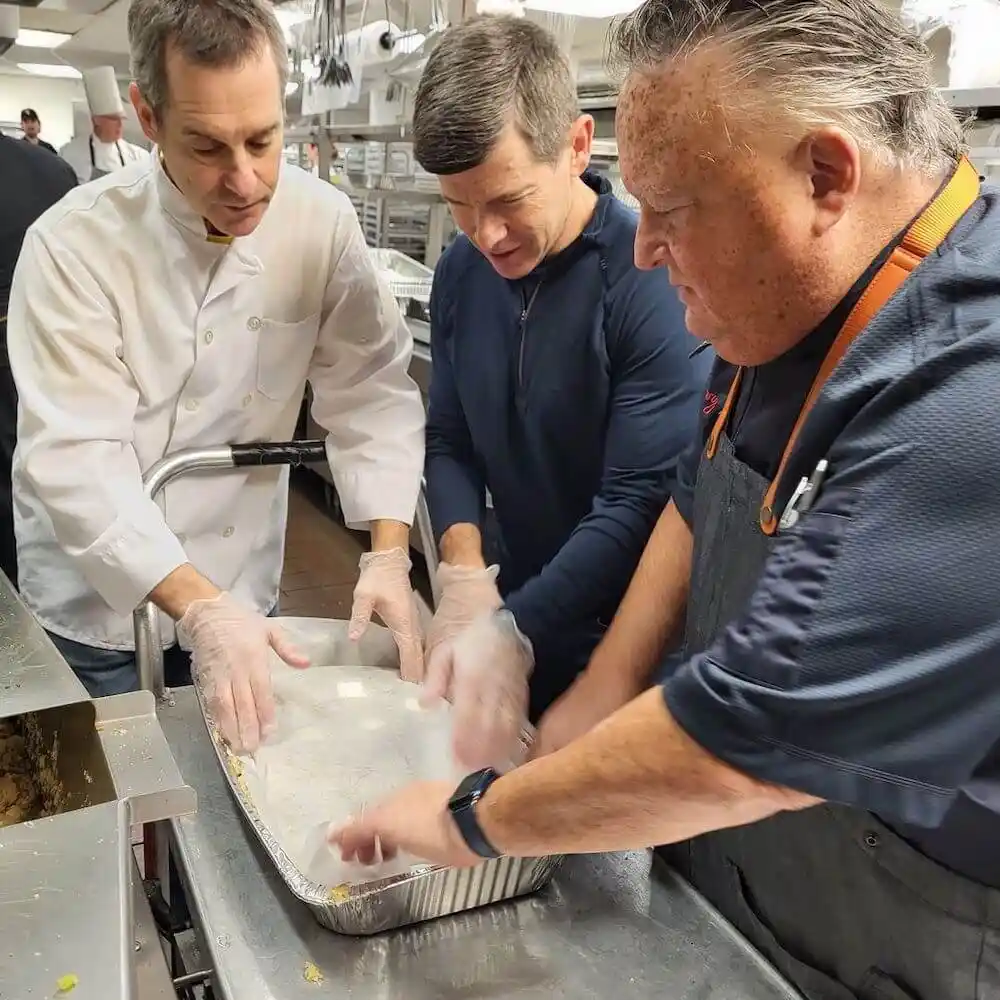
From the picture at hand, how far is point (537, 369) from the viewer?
142 centimetres

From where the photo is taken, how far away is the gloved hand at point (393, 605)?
4.46 ft

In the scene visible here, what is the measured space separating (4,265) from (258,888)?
192 centimetres

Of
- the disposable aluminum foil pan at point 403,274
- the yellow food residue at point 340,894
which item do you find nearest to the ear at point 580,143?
the yellow food residue at point 340,894

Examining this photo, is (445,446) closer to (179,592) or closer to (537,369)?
(537,369)

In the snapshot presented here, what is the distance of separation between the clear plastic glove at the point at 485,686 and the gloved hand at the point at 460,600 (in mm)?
46

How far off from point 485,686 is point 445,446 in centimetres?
60

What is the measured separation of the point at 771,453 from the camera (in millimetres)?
858

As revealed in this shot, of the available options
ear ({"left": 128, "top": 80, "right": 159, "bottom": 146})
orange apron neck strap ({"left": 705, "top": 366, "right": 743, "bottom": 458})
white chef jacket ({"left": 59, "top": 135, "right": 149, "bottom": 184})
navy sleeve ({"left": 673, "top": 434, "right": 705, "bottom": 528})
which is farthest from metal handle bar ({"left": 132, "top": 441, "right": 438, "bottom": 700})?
white chef jacket ({"left": 59, "top": 135, "right": 149, "bottom": 184})

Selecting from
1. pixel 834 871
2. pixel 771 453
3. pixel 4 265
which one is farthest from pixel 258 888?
pixel 4 265

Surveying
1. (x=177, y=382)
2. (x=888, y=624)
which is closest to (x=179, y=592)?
(x=177, y=382)

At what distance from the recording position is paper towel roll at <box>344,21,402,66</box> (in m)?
3.05

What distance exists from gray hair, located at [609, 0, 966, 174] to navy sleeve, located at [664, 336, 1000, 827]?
20cm

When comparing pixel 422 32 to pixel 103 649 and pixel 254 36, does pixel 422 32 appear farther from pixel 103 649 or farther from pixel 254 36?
pixel 103 649

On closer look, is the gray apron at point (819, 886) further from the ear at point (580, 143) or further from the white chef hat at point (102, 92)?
the white chef hat at point (102, 92)
